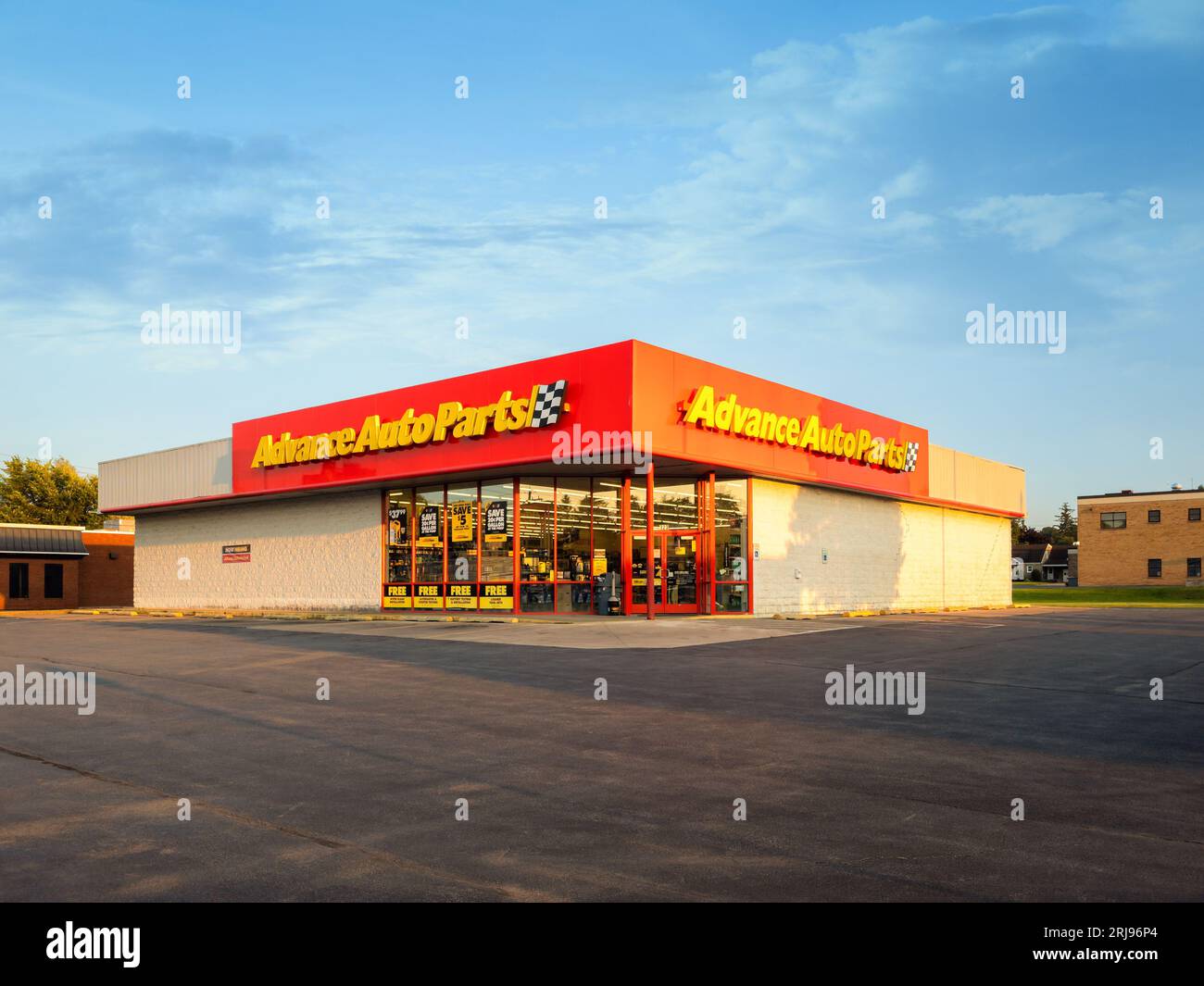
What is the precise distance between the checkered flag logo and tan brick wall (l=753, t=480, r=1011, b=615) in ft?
22.7

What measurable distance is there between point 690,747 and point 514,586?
2020cm

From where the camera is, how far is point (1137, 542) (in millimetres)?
77750

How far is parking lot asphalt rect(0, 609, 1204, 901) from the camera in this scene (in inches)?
195

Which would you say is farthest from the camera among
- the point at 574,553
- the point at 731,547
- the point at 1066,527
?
the point at 1066,527

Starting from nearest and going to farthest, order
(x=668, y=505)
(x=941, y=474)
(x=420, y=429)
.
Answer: (x=668, y=505), (x=420, y=429), (x=941, y=474)

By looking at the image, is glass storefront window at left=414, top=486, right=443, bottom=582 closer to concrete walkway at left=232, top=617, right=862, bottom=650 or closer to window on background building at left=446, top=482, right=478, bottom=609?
window on background building at left=446, top=482, right=478, bottom=609

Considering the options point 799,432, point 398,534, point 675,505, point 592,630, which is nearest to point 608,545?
point 675,505

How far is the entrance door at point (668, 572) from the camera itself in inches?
1078

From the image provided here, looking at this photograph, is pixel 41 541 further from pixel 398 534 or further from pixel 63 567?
pixel 398 534

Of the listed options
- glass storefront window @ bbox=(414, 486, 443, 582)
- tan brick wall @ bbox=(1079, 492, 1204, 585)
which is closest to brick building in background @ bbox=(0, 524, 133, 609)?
glass storefront window @ bbox=(414, 486, 443, 582)

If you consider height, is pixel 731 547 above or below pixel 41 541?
below

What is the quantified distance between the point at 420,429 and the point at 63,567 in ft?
111

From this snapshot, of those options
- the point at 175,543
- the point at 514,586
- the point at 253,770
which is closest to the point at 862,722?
the point at 253,770

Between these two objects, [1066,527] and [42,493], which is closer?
[42,493]
